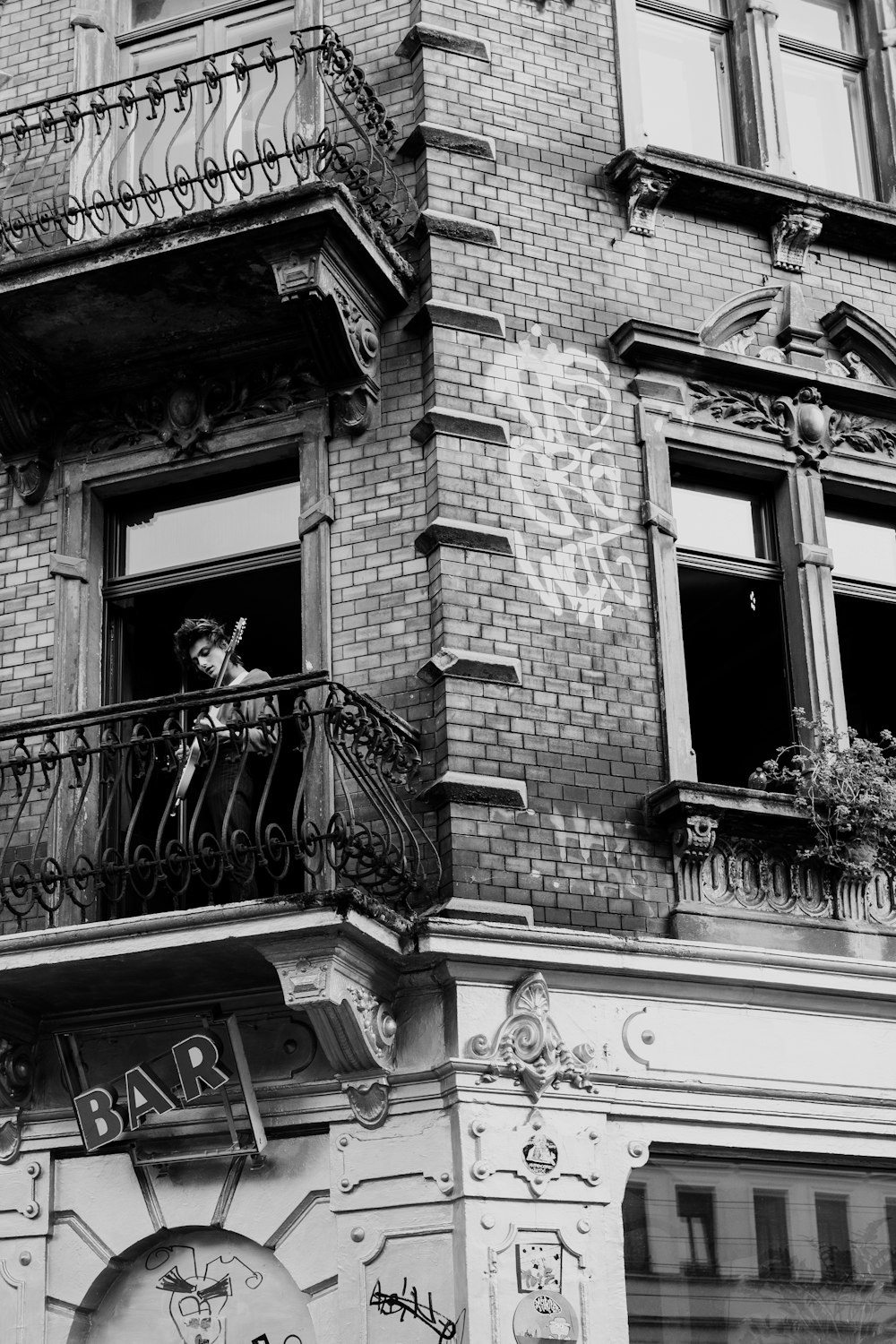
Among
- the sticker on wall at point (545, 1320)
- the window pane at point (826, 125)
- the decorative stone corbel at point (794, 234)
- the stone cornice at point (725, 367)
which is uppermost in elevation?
the window pane at point (826, 125)

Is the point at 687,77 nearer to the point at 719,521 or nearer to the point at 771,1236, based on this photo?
the point at 719,521

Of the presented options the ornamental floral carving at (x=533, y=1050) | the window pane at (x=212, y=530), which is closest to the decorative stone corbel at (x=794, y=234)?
the window pane at (x=212, y=530)

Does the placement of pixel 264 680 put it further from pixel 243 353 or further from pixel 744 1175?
pixel 744 1175

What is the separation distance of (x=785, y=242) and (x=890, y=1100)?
5.05 m

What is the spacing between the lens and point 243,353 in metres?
10.2

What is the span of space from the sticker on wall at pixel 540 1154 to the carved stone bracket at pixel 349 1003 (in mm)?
695

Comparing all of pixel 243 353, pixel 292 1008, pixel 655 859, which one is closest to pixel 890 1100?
pixel 655 859

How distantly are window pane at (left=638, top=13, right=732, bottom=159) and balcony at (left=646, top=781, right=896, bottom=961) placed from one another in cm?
435

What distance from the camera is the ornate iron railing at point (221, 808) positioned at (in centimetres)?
862

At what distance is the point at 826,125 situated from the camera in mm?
11938

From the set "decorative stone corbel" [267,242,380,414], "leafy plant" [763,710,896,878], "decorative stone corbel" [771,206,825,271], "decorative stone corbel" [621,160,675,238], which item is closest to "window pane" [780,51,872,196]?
"decorative stone corbel" [771,206,825,271]

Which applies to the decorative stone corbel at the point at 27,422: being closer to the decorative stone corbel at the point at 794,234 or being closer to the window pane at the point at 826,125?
the decorative stone corbel at the point at 794,234

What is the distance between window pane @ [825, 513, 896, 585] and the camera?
10883 mm

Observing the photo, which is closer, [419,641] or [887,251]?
[419,641]
